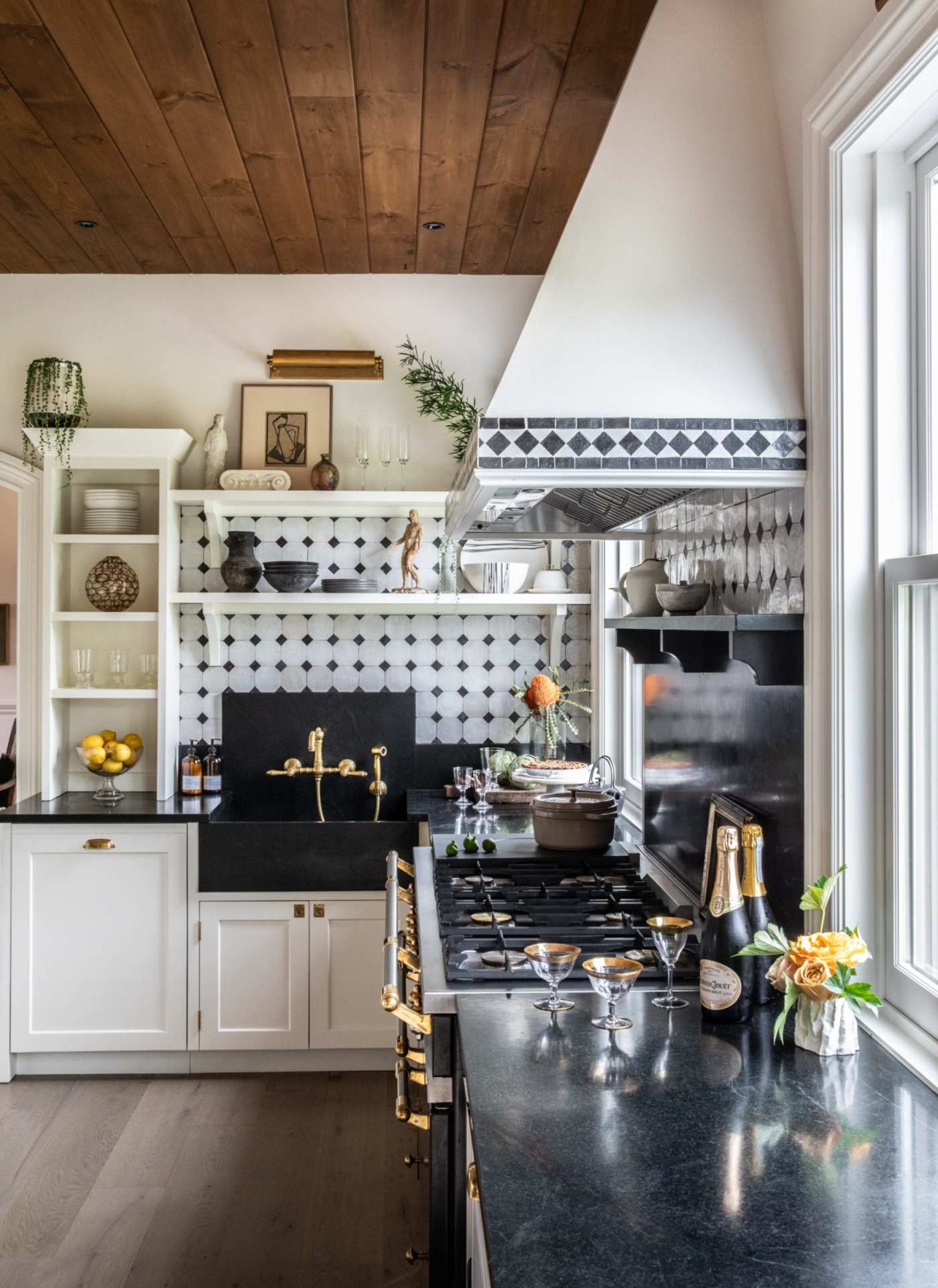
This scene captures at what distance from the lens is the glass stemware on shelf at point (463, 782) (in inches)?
149

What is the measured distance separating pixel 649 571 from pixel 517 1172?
66.7 inches

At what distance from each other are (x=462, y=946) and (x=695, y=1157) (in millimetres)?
861

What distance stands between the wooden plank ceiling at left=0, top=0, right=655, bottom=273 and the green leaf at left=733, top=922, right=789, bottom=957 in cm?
193

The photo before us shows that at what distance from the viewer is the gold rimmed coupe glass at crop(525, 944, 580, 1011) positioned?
1.75 meters

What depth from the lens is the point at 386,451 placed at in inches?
167

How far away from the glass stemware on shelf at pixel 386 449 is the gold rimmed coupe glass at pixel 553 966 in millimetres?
2733

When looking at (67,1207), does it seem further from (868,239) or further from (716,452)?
(868,239)

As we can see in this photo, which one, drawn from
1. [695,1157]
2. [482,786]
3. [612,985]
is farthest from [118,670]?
[695,1157]

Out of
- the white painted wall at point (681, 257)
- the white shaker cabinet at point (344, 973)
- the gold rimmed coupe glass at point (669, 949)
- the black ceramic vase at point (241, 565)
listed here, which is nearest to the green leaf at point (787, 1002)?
the gold rimmed coupe glass at point (669, 949)

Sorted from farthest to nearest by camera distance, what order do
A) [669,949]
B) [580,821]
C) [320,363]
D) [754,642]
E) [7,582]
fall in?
[7,582]
[320,363]
[580,821]
[754,642]
[669,949]

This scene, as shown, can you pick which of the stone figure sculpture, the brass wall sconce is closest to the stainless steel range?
the stone figure sculpture

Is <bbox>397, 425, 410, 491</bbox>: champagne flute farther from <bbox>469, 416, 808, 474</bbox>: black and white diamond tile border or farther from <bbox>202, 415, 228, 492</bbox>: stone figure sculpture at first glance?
<bbox>469, 416, 808, 474</bbox>: black and white diamond tile border

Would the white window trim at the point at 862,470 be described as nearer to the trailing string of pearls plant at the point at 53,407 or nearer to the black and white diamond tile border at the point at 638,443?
the black and white diamond tile border at the point at 638,443

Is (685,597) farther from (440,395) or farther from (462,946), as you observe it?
(440,395)
